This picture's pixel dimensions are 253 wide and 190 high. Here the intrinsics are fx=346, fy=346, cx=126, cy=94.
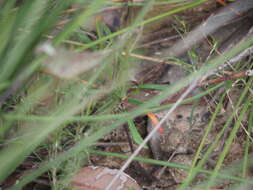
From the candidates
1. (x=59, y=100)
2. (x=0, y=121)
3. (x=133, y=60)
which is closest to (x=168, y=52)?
(x=133, y=60)

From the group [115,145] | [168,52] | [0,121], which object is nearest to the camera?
[0,121]

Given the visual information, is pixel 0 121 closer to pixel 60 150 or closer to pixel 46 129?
pixel 60 150

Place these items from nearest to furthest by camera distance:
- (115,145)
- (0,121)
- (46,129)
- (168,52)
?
(46,129) < (0,121) < (115,145) < (168,52)

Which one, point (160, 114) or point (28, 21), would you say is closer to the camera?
point (28, 21)

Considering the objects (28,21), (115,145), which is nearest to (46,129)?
(28,21)

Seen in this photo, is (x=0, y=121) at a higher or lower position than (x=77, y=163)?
higher

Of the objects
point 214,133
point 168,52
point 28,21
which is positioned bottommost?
point 214,133

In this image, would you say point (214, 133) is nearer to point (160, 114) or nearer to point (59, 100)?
point (160, 114)
